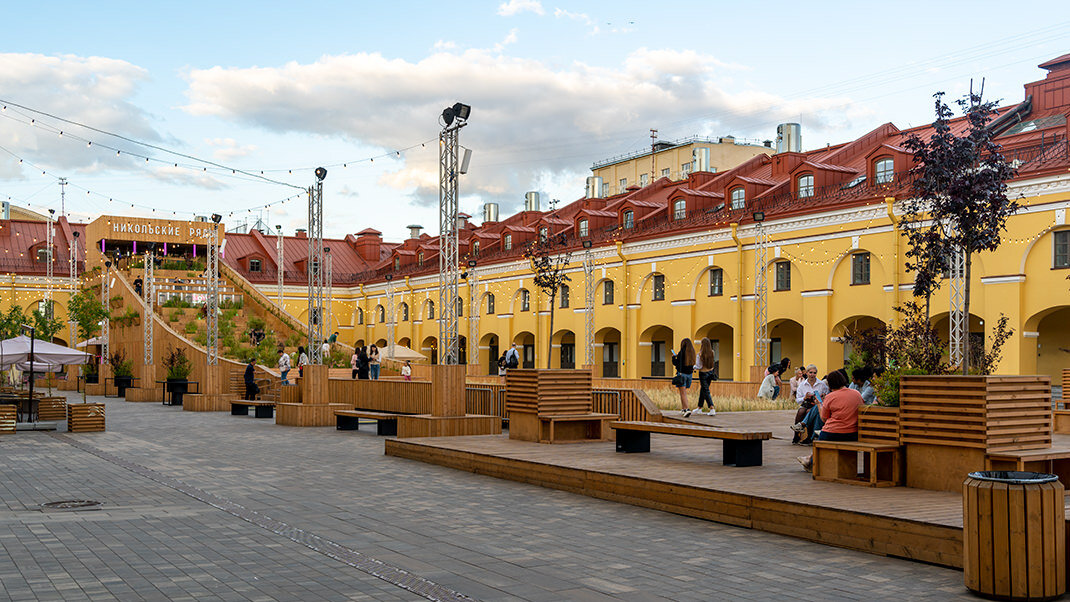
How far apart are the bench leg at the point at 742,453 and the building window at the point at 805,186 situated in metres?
26.4

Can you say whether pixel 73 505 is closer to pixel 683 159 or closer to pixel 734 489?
pixel 734 489

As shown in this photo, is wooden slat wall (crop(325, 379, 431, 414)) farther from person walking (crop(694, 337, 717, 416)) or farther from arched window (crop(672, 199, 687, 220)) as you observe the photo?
arched window (crop(672, 199, 687, 220))

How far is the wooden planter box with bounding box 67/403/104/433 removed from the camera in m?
20.0

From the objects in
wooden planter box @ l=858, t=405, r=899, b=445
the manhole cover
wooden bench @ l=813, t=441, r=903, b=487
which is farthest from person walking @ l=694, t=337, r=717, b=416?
the manhole cover

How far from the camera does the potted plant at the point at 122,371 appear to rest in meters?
41.0

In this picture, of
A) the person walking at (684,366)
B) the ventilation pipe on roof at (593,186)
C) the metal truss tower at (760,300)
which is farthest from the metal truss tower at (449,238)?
the ventilation pipe on roof at (593,186)

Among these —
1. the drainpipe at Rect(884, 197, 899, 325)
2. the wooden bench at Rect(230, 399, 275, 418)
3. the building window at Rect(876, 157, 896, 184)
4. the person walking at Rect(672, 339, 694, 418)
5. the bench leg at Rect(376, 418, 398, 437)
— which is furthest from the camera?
the building window at Rect(876, 157, 896, 184)

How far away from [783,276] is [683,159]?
2950cm

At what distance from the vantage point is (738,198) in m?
39.4

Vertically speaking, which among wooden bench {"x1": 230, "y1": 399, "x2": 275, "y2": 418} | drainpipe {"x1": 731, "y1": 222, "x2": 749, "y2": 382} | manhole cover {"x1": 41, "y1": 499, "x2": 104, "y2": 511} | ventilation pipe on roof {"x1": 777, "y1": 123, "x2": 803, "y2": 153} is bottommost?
wooden bench {"x1": 230, "y1": 399, "x2": 275, "y2": 418}

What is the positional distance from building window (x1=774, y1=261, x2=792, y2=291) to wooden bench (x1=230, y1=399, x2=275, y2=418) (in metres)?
19.1

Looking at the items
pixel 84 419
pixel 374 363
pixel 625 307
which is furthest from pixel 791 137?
pixel 84 419

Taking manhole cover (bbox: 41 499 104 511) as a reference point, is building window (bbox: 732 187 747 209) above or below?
above

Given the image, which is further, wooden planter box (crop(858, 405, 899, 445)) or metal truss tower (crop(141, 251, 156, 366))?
metal truss tower (crop(141, 251, 156, 366))
